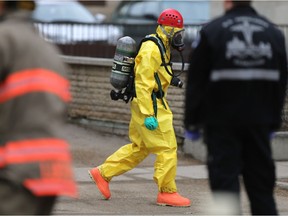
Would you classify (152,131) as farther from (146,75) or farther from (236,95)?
(236,95)

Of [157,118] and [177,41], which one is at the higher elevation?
[177,41]

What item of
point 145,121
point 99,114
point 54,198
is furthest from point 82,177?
point 54,198

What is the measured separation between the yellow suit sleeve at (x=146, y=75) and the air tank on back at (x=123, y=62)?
199 millimetres

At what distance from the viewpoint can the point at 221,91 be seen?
6207mm

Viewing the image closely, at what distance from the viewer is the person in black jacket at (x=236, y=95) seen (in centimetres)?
622

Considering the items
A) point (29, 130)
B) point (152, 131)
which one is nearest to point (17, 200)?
point (29, 130)

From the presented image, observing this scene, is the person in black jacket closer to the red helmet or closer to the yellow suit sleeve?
the yellow suit sleeve

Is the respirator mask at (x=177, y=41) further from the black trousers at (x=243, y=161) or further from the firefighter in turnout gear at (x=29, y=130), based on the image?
the firefighter in turnout gear at (x=29, y=130)

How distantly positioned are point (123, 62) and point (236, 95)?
362cm

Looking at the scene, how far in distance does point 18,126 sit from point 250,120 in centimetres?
187

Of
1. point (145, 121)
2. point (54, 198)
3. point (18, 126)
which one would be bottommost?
point (145, 121)

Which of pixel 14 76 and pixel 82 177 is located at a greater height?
pixel 14 76

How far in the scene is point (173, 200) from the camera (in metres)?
9.74

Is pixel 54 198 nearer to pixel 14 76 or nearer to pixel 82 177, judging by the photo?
pixel 14 76
